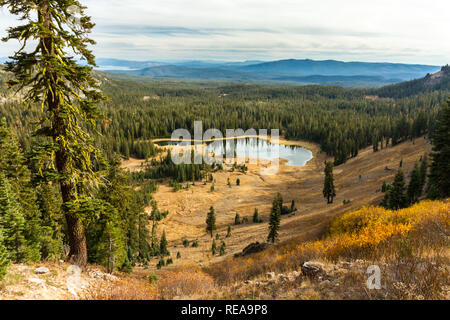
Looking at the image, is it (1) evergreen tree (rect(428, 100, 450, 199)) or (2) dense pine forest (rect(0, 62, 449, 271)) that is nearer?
(2) dense pine forest (rect(0, 62, 449, 271))

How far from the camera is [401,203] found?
31.7 m

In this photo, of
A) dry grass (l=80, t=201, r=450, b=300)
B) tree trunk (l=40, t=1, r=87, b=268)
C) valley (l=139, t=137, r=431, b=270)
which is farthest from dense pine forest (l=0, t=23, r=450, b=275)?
valley (l=139, t=137, r=431, b=270)

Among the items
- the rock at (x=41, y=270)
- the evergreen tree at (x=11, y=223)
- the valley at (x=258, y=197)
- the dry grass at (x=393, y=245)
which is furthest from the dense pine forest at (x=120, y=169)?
the dry grass at (x=393, y=245)

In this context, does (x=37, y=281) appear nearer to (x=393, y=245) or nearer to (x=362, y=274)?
(x=362, y=274)

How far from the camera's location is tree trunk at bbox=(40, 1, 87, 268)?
9.10m

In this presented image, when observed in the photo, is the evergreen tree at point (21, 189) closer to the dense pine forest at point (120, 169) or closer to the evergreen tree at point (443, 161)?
the dense pine forest at point (120, 169)

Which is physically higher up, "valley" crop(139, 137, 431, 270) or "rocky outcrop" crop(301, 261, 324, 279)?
"rocky outcrop" crop(301, 261, 324, 279)

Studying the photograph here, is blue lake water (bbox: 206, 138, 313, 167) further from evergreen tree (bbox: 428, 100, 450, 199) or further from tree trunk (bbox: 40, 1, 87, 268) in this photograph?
tree trunk (bbox: 40, 1, 87, 268)

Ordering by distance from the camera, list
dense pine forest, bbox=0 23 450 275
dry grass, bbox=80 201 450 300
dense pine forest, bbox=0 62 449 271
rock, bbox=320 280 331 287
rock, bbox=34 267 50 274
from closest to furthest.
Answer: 1. dry grass, bbox=80 201 450 300
2. rock, bbox=320 280 331 287
3. rock, bbox=34 267 50 274
4. dense pine forest, bbox=0 23 450 275
5. dense pine forest, bbox=0 62 449 271

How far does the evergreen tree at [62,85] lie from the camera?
8.64 meters

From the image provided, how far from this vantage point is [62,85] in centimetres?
962

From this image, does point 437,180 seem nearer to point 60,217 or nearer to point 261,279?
point 261,279

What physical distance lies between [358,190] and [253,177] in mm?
40257
